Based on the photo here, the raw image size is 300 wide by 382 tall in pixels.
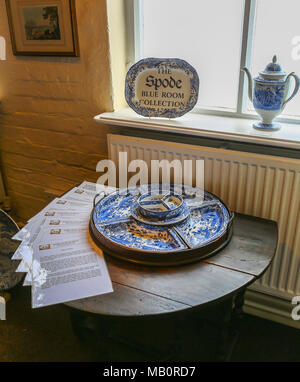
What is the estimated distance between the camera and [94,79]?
1.75 metres

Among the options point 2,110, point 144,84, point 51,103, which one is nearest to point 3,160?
point 2,110

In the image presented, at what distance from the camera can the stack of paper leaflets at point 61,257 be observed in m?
1.01

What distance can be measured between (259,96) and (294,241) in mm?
608

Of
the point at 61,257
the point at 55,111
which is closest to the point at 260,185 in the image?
the point at 61,257

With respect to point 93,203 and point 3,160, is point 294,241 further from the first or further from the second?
point 3,160

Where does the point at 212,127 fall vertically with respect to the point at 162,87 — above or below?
below

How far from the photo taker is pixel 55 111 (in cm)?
192

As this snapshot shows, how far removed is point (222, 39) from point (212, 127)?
0.39 m

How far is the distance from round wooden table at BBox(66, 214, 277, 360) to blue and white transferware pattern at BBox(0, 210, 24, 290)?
2.97 ft
